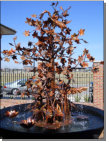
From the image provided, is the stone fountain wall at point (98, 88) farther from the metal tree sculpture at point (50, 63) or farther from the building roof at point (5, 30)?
the metal tree sculpture at point (50, 63)

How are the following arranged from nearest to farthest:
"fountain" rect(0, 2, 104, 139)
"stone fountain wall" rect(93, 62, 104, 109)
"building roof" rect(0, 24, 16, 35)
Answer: "fountain" rect(0, 2, 104, 139), "building roof" rect(0, 24, 16, 35), "stone fountain wall" rect(93, 62, 104, 109)

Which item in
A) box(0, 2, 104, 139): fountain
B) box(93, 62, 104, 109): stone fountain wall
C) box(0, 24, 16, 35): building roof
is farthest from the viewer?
box(93, 62, 104, 109): stone fountain wall

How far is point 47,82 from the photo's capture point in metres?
2.65

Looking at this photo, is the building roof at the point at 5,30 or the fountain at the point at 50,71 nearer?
the fountain at the point at 50,71

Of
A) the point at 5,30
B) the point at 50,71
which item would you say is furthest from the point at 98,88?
the point at 50,71

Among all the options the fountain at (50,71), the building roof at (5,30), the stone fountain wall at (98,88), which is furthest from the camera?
the stone fountain wall at (98,88)

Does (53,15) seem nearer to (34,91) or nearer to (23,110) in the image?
(34,91)

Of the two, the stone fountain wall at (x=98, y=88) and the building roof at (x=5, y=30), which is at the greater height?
the building roof at (x=5, y=30)

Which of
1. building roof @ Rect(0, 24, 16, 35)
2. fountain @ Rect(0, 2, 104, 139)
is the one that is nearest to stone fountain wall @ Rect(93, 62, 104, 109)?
building roof @ Rect(0, 24, 16, 35)

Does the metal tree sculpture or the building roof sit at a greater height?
the building roof

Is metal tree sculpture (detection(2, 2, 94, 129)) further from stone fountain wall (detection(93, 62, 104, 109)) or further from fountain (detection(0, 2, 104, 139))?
stone fountain wall (detection(93, 62, 104, 109))

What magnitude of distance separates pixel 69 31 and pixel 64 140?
4.68ft

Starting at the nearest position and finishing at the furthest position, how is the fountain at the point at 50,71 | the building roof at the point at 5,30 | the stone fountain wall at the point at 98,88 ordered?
the fountain at the point at 50,71, the building roof at the point at 5,30, the stone fountain wall at the point at 98,88

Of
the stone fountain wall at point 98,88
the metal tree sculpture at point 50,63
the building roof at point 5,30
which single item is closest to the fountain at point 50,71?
the metal tree sculpture at point 50,63
